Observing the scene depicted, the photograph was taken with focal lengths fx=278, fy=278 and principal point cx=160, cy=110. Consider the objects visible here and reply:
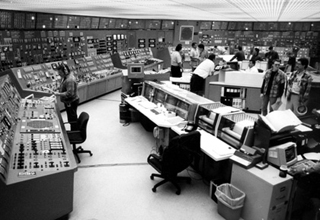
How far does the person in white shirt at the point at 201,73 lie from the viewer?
268 inches

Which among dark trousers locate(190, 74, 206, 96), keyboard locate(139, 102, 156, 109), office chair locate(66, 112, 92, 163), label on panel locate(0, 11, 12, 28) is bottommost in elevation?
office chair locate(66, 112, 92, 163)

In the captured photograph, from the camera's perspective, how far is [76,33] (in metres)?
8.32

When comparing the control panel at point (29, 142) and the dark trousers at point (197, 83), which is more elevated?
the dark trousers at point (197, 83)

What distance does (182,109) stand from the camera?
4969 millimetres

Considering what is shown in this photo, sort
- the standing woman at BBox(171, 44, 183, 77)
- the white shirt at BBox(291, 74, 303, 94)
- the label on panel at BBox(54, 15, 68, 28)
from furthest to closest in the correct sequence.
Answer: the standing woman at BBox(171, 44, 183, 77) < the label on panel at BBox(54, 15, 68, 28) < the white shirt at BBox(291, 74, 303, 94)

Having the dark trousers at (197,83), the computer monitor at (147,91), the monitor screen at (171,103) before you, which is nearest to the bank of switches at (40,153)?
the monitor screen at (171,103)

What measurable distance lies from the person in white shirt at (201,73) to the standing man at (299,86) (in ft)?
6.06

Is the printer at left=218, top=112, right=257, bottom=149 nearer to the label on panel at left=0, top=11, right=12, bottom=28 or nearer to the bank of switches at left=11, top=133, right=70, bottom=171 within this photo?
the bank of switches at left=11, top=133, right=70, bottom=171

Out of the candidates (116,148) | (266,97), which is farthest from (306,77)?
(116,148)

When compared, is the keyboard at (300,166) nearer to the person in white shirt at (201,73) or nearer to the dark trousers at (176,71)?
the person in white shirt at (201,73)

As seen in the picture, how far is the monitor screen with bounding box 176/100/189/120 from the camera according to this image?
4830 mm

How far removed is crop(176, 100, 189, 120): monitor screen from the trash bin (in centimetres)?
169

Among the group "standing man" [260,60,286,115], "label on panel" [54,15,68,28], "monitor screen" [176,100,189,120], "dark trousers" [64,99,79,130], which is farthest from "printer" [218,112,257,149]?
"label on panel" [54,15,68,28]

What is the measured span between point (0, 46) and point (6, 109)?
2.51m
